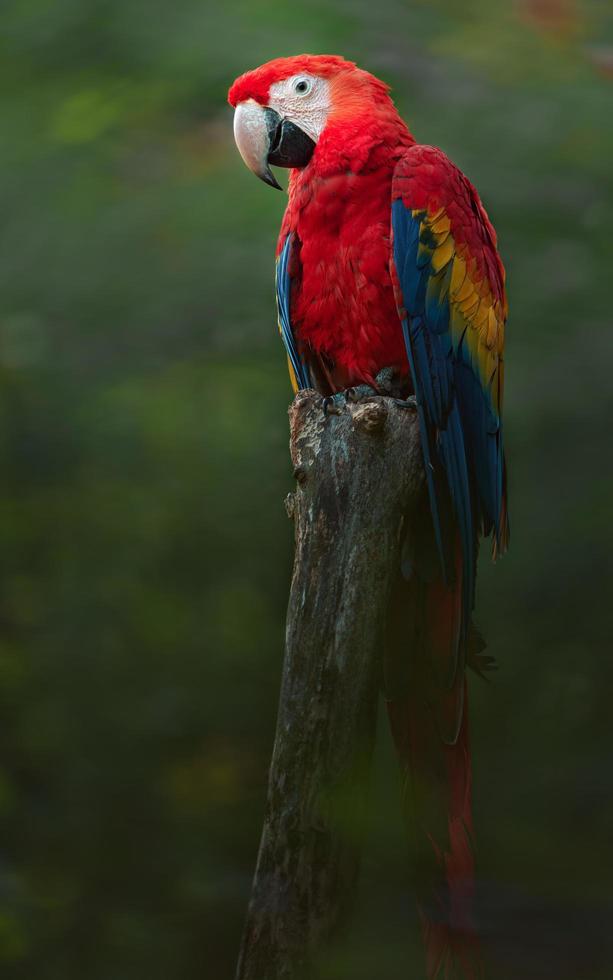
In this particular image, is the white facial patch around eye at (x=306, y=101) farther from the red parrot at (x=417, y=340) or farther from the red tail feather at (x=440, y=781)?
the red tail feather at (x=440, y=781)

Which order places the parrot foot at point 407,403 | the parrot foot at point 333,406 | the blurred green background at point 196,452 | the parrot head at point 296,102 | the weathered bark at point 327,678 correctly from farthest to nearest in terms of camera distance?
the blurred green background at point 196,452 < the parrot head at point 296,102 < the parrot foot at point 407,403 < the parrot foot at point 333,406 < the weathered bark at point 327,678

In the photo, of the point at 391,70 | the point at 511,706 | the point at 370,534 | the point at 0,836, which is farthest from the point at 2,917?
the point at 391,70

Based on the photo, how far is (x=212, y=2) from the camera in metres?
2.51

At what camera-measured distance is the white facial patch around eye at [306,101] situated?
169 centimetres

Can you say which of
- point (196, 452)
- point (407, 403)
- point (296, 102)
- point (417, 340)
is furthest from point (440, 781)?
point (296, 102)

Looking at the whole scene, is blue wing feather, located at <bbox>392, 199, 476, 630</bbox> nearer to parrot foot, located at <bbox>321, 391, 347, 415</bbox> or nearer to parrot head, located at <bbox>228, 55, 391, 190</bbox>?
parrot foot, located at <bbox>321, 391, 347, 415</bbox>

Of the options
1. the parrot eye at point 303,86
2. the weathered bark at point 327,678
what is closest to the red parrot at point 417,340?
the parrot eye at point 303,86

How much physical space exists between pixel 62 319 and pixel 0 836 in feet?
4.33

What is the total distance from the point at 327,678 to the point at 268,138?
104 cm

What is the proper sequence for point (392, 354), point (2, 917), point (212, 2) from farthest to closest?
point (212, 2) → point (2, 917) → point (392, 354)

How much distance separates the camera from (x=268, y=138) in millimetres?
1717

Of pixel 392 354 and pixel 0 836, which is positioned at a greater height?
pixel 392 354

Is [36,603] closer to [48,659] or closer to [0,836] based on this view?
[48,659]

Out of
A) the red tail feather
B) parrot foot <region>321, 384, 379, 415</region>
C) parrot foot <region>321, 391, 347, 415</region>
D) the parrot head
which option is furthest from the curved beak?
the red tail feather
